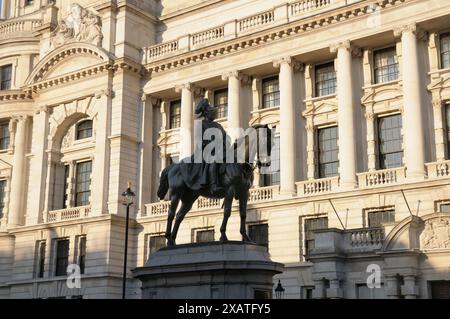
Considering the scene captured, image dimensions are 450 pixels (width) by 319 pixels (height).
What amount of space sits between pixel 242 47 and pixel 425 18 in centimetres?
1080

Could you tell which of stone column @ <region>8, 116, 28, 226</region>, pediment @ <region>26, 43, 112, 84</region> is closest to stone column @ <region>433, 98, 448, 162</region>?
pediment @ <region>26, 43, 112, 84</region>

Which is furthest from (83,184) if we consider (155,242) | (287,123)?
(287,123)

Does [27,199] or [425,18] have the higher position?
[425,18]

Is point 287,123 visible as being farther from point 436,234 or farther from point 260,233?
point 436,234

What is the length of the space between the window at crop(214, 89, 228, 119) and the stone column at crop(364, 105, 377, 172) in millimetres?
9625

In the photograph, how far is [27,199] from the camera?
46.5 m

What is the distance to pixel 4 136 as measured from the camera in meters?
50.2

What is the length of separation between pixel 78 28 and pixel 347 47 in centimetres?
1888

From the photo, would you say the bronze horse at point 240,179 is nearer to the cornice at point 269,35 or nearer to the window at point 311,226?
the window at point 311,226

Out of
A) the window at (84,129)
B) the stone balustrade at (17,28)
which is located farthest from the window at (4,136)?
the window at (84,129)

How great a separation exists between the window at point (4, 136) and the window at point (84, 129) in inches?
289
